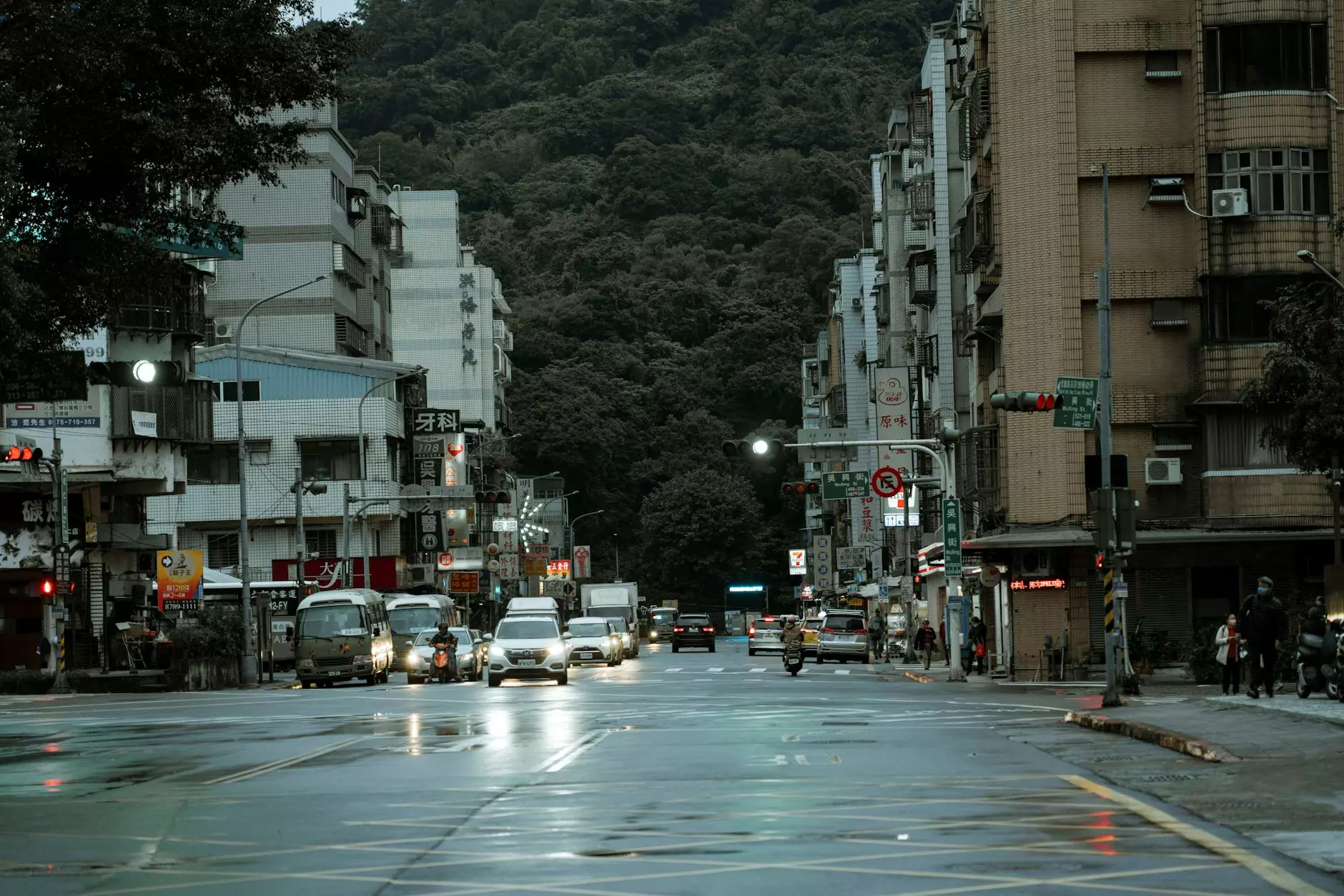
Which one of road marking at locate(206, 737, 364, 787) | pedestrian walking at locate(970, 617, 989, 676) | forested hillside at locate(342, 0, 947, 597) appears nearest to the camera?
road marking at locate(206, 737, 364, 787)

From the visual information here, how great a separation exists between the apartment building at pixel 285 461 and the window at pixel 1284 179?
4232cm

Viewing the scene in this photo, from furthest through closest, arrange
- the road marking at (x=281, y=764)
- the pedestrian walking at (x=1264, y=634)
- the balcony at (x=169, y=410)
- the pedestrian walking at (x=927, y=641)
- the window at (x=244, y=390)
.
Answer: the window at (x=244, y=390) < the pedestrian walking at (x=927, y=641) < the balcony at (x=169, y=410) < the pedestrian walking at (x=1264, y=634) < the road marking at (x=281, y=764)

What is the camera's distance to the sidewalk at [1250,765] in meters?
13.5

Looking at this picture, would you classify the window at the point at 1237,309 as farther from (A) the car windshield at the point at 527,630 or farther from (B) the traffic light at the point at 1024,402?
(A) the car windshield at the point at 527,630

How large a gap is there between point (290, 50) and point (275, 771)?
9.77 m

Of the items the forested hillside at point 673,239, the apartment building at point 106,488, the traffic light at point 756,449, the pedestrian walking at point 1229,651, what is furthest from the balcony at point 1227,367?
the forested hillside at point 673,239

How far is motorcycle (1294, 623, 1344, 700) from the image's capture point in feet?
97.9

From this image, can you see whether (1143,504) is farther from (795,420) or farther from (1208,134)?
(795,420)

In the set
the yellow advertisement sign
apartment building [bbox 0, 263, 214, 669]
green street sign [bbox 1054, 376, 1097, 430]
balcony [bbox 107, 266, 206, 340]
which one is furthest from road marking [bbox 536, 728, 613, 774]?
balcony [bbox 107, 266, 206, 340]

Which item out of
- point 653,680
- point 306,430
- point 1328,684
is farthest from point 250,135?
point 306,430

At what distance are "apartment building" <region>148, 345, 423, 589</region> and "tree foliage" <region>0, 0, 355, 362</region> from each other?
54.4 m

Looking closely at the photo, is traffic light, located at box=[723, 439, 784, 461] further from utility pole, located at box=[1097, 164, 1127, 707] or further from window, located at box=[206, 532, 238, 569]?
window, located at box=[206, 532, 238, 569]

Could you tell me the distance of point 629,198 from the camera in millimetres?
136625

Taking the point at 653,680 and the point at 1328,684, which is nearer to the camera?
the point at 1328,684
